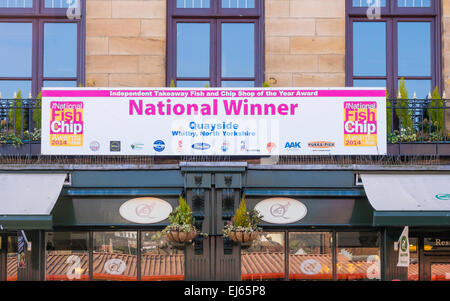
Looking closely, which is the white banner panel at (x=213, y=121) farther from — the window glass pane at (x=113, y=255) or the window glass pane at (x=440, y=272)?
the window glass pane at (x=440, y=272)

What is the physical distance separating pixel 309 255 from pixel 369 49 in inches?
179

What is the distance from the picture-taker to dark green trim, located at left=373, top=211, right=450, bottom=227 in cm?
938

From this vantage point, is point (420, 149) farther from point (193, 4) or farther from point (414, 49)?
point (193, 4)

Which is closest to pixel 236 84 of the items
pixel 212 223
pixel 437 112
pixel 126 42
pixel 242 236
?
pixel 126 42

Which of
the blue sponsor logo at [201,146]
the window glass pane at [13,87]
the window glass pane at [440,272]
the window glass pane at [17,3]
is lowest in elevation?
the window glass pane at [440,272]

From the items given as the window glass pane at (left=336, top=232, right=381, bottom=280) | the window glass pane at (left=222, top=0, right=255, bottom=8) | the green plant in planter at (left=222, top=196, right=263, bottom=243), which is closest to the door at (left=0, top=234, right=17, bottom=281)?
the green plant in planter at (left=222, top=196, right=263, bottom=243)

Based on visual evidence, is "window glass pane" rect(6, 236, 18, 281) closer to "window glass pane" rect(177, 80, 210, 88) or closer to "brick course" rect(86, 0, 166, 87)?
"brick course" rect(86, 0, 166, 87)

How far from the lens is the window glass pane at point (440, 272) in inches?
430

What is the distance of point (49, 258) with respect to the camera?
1077 cm

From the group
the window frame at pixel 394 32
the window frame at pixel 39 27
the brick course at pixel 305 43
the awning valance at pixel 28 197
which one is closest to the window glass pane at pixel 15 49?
the window frame at pixel 39 27

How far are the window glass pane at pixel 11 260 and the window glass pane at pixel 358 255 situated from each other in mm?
6301

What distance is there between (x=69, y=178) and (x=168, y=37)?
364 centimetres

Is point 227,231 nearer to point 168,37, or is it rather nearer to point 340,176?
point 340,176

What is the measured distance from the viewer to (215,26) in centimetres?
1180
